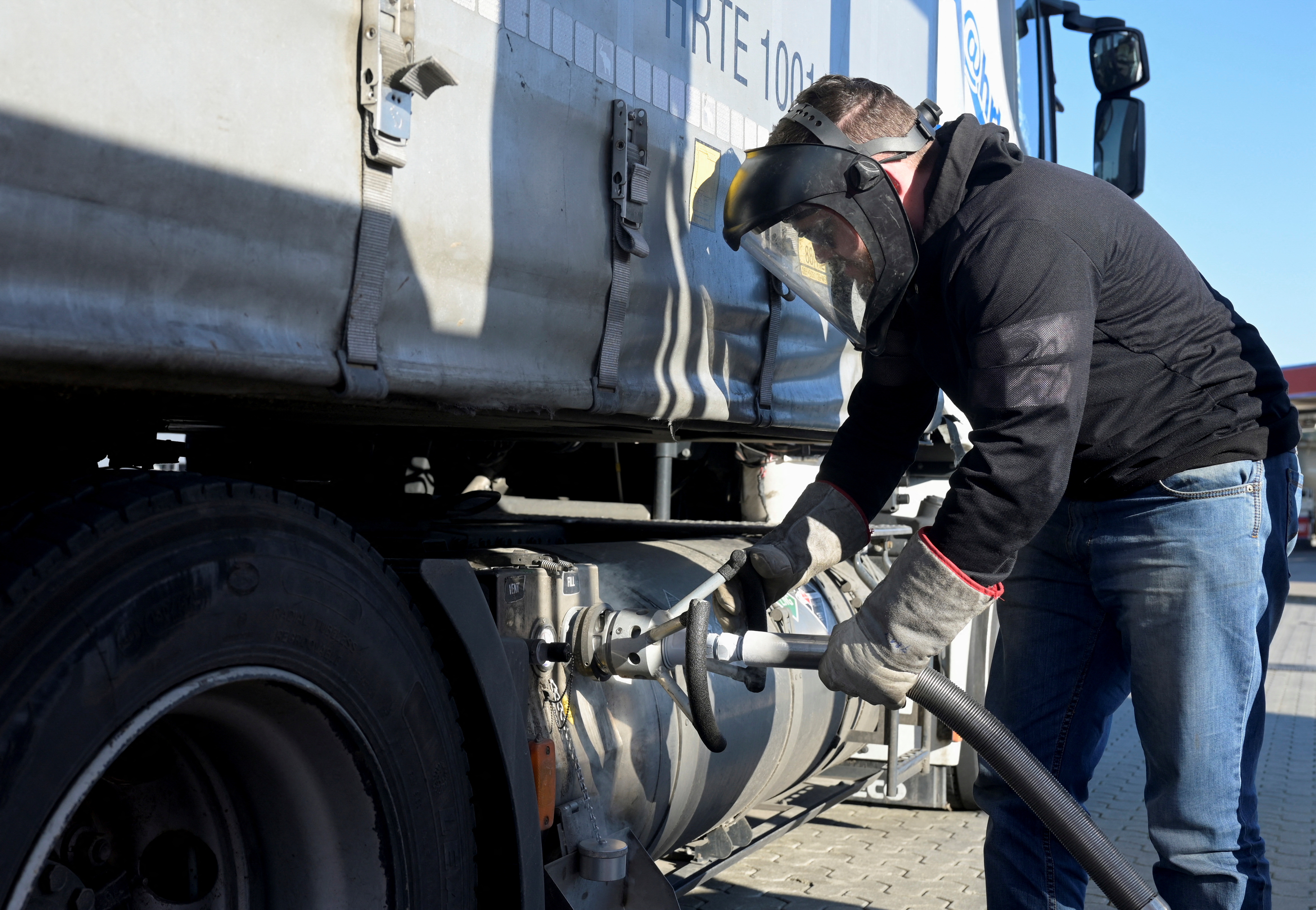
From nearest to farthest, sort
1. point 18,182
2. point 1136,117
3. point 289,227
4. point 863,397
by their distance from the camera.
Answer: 1. point 18,182
2. point 289,227
3. point 863,397
4. point 1136,117

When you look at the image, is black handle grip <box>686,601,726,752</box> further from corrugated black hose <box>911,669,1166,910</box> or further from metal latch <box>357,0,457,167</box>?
metal latch <box>357,0,457,167</box>

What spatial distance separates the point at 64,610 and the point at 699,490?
344 centimetres

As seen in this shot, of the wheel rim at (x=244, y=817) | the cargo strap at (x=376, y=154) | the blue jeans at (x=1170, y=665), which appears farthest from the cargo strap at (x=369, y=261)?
the blue jeans at (x=1170, y=665)

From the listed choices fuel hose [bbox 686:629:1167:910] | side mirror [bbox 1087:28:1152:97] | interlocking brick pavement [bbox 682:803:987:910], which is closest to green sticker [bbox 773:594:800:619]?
interlocking brick pavement [bbox 682:803:987:910]

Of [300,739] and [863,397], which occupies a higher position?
[863,397]

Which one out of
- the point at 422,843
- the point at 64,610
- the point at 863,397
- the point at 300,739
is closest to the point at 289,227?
the point at 64,610

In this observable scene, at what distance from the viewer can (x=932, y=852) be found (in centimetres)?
425

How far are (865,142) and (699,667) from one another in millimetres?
1012

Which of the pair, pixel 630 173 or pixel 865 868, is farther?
pixel 865 868

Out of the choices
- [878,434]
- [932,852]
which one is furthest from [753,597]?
[932,852]

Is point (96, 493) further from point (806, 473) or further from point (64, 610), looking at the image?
point (806, 473)

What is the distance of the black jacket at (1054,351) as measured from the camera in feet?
6.23

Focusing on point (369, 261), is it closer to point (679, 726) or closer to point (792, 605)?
point (679, 726)

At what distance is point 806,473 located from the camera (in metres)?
4.32
